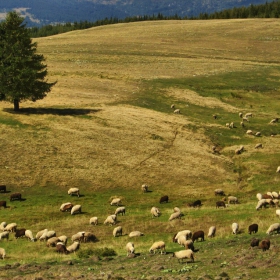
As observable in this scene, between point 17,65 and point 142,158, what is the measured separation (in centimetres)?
1902

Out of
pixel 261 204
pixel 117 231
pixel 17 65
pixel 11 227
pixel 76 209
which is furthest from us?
pixel 17 65

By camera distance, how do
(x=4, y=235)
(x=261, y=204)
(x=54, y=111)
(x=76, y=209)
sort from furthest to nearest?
(x=54, y=111)
(x=76, y=209)
(x=261, y=204)
(x=4, y=235)

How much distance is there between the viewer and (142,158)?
55.3 meters

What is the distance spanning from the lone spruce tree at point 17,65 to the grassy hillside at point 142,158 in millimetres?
2558

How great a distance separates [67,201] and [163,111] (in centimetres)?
3171

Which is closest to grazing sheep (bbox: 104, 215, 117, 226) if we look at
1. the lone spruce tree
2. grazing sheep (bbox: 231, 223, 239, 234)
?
grazing sheep (bbox: 231, 223, 239, 234)

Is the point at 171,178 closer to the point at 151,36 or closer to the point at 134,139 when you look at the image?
the point at 134,139

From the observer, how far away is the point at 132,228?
126ft

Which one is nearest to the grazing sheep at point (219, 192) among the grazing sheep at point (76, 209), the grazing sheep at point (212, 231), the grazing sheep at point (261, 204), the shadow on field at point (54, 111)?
the grazing sheep at point (261, 204)

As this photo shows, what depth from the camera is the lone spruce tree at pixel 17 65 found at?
6228 centimetres

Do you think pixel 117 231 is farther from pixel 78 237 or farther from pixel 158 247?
pixel 158 247

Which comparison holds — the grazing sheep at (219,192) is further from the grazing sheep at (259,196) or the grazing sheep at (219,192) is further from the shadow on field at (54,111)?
the shadow on field at (54,111)

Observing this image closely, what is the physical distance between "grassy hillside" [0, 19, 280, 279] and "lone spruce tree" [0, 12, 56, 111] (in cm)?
256

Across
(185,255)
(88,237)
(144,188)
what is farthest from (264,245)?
(144,188)
